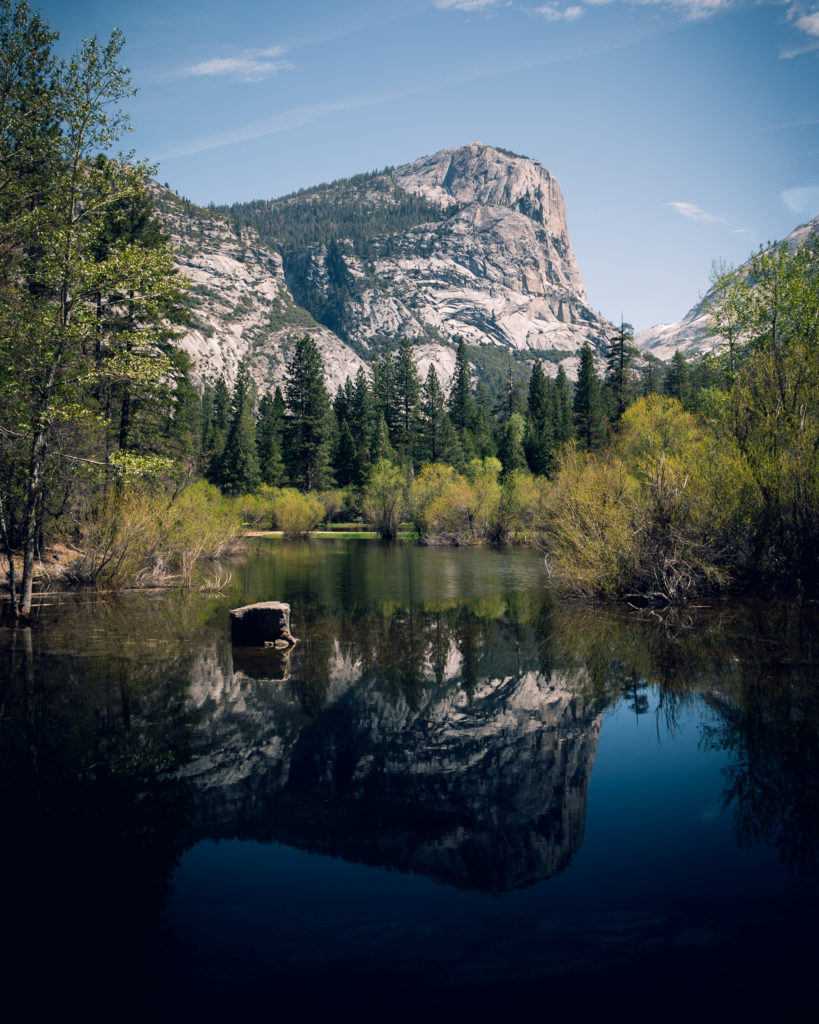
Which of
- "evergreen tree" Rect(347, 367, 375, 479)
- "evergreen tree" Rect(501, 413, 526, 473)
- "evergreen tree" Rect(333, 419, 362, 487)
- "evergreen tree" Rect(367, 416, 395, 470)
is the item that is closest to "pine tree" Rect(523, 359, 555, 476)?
"evergreen tree" Rect(501, 413, 526, 473)

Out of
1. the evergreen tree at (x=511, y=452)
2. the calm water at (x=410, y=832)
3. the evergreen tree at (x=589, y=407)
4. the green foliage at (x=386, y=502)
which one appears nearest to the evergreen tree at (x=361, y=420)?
the evergreen tree at (x=511, y=452)

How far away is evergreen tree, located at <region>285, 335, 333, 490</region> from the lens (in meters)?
73.9

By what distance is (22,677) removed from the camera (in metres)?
10.9

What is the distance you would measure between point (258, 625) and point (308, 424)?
62.0 m

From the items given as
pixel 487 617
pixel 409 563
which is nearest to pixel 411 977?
pixel 487 617

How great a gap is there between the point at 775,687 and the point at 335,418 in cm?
7909

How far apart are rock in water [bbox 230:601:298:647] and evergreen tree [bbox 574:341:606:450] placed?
6048 cm

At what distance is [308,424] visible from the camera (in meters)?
73.9

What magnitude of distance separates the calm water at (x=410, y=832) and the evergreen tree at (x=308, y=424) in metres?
61.5

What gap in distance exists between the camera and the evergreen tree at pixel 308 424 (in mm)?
73938

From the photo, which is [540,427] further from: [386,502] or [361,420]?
[386,502]

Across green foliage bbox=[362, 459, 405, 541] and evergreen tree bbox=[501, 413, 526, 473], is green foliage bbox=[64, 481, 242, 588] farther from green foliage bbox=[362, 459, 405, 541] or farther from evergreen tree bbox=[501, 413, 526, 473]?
evergreen tree bbox=[501, 413, 526, 473]

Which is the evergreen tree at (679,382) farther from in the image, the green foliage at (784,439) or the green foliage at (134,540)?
the green foliage at (134,540)

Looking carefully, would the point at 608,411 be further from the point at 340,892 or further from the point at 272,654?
the point at 340,892
